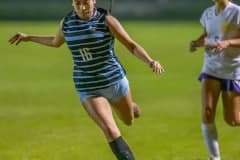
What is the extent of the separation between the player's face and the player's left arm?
207 mm

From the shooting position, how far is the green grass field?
1230 centimetres

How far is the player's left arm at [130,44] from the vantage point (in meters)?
8.99

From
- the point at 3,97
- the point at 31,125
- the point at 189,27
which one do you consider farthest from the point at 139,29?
the point at 31,125

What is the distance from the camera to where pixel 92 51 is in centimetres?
965

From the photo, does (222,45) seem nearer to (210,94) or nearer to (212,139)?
(210,94)

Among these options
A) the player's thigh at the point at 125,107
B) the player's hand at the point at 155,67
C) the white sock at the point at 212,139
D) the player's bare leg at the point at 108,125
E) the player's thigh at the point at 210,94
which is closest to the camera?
the player's hand at the point at 155,67

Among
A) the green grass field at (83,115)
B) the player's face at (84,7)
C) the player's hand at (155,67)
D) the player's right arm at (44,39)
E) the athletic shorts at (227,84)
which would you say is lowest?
the green grass field at (83,115)

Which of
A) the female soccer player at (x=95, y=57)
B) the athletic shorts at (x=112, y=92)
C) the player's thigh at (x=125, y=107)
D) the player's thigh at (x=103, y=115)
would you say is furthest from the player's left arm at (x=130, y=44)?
the player's thigh at (x=125, y=107)

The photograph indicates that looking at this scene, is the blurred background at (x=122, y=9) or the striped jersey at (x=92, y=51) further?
the blurred background at (x=122, y=9)

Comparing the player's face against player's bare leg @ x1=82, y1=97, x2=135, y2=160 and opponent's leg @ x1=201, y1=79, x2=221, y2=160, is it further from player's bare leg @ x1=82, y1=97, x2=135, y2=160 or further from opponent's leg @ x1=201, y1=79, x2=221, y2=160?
opponent's leg @ x1=201, y1=79, x2=221, y2=160

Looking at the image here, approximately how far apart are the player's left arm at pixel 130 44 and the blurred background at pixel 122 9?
4184cm

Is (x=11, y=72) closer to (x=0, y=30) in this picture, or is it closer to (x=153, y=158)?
(x=153, y=158)

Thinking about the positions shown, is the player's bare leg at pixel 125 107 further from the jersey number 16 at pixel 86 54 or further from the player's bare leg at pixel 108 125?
the jersey number 16 at pixel 86 54

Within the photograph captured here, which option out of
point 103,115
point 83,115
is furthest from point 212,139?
point 83,115
